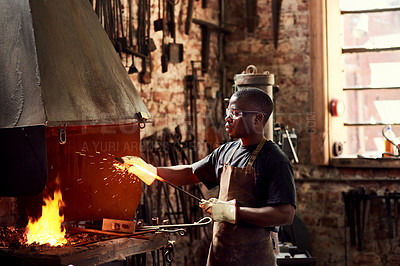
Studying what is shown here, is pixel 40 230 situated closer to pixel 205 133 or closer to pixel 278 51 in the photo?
pixel 205 133

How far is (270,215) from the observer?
9.18 ft

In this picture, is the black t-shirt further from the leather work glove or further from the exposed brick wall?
the exposed brick wall

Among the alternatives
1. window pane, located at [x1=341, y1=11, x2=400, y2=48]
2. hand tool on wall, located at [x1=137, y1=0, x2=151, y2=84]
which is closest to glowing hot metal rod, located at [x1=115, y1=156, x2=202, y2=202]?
hand tool on wall, located at [x1=137, y1=0, x2=151, y2=84]

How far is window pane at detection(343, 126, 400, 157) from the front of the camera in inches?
222

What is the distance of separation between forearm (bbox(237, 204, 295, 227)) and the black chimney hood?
0.90 m

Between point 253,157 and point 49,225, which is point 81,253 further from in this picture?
point 253,157

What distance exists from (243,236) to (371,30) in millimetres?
3424

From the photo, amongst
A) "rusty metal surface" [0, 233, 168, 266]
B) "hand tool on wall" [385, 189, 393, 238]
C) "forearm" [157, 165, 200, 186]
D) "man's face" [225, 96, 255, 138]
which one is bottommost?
"hand tool on wall" [385, 189, 393, 238]

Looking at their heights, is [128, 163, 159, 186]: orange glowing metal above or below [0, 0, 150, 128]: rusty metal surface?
below

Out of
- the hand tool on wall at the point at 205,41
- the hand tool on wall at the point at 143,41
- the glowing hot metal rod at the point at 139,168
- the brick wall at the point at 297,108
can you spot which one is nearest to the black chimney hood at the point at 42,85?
the glowing hot metal rod at the point at 139,168

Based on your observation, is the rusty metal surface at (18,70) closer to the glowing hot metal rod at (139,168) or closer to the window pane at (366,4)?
the glowing hot metal rod at (139,168)

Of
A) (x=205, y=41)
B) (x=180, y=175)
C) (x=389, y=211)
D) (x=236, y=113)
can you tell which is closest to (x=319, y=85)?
(x=205, y=41)

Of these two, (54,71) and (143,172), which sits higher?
(54,71)

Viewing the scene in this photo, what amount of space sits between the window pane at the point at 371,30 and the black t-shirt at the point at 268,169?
3001 millimetres
